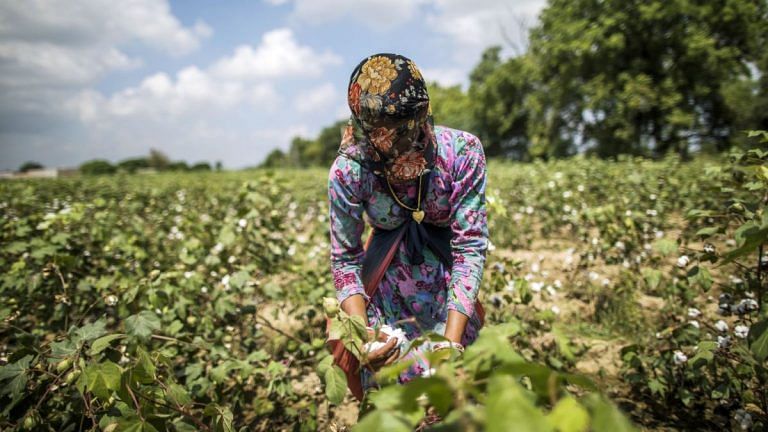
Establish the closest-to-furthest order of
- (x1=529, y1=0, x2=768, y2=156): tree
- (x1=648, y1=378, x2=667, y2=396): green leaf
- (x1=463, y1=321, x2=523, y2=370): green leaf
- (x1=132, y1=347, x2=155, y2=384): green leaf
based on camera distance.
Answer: (x1=463, y1=321, x2=523, y2=370): green leaf → (x1=132, y1=347, x2=155, y2=384): green leaf → (x1=648, y1=378, x2=667, y2=396): green leaf → (x1=529, y1=0, x2=768, y2=156): tree

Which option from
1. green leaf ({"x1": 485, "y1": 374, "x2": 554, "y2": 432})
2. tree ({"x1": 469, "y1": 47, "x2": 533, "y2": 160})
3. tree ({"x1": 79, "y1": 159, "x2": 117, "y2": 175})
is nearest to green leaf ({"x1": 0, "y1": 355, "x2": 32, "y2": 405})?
green leaf ({"x1": 485, "y1": 374, "x2": 554, "y2": 432})

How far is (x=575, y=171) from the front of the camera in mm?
5934

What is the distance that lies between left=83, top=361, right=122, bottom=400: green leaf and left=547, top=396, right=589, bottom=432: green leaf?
1.14 meters

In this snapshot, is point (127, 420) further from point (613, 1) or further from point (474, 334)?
point (613, 1)

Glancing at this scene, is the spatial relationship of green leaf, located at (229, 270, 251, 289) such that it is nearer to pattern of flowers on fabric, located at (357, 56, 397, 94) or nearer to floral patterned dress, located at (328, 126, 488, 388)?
floral patterned dress, located at (328, 126, 488, 388)

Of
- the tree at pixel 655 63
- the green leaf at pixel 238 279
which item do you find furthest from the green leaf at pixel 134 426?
the tree at pixel 655 63

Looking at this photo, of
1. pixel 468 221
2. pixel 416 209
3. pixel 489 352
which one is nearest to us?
pixel 489 352

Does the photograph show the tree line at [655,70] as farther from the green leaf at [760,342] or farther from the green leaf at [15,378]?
the green leaf at [15,378]

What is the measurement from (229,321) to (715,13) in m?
22.3

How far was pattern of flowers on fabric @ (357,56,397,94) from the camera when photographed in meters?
1.24

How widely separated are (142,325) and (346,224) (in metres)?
0.90

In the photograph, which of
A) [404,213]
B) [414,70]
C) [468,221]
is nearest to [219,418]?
[404,213]

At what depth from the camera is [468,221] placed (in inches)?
57.7

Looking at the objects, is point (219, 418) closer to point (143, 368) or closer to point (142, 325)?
point (143, 368)
